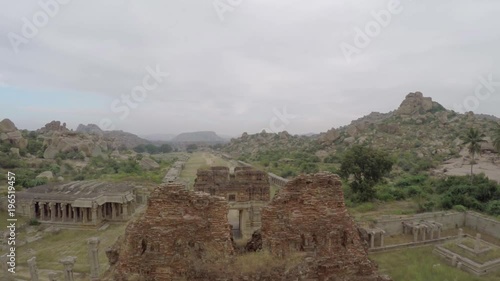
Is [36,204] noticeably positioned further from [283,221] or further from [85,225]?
[283,221]

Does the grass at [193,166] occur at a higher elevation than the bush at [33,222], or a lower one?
higher

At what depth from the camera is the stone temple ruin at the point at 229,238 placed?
28.7 ft

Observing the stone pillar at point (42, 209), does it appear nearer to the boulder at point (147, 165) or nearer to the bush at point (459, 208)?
the bush at point (459, 208)

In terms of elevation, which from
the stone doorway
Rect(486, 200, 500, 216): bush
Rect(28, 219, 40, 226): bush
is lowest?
Rect(28, 219, 40, 226): bush

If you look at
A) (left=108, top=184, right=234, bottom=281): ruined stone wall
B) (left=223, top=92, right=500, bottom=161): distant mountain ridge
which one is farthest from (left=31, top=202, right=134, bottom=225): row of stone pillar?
(left=223, top=92, right=500, bottom=161): distant mountain ridge

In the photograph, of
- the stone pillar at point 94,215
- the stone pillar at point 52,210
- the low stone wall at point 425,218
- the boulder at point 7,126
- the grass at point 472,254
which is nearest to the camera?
the grass at point 472,254

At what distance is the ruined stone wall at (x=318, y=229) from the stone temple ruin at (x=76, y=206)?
25.8 metres

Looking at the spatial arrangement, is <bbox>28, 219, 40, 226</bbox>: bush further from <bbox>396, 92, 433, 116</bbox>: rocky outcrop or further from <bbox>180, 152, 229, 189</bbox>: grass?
<bbox>396, 92, 433, 116</bbox>: rocky outcrop

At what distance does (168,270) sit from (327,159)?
61845 mm

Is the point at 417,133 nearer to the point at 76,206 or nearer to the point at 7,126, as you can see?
the point at 76,206

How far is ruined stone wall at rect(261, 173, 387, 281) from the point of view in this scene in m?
9.12

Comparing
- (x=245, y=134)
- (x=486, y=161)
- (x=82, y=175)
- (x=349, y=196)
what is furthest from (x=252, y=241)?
(x=245, y=134)

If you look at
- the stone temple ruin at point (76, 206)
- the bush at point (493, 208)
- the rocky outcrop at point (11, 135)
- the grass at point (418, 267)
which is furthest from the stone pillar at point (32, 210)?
the bush at point (493, 208)

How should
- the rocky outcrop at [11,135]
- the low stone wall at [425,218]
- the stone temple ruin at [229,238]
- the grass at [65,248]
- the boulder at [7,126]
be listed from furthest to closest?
1. the boulder at [7,126]
2. the rocky outcrop at [11,135]
3. the low stone wall at [425,218]
4. the grass at [65,248]
5. the stone temple ruin at [229,238]
